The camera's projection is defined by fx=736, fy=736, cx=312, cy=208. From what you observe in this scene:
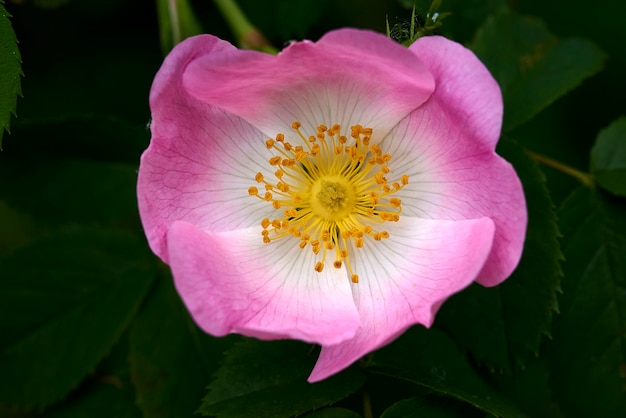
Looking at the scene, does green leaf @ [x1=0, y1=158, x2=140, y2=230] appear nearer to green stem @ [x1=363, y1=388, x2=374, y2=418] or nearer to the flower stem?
the flower stem

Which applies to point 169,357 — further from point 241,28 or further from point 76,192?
point 241,28

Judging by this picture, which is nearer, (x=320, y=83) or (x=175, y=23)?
(x=320, y=83)

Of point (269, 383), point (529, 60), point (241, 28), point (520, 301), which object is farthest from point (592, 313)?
point (241, 28)

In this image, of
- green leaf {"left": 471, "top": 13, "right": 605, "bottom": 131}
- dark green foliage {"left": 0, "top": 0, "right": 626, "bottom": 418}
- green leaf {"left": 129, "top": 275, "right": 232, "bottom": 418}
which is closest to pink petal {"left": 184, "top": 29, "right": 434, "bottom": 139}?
dark green foliage {"left": 0, "top": 0, "right": 626, "bottom": 418}

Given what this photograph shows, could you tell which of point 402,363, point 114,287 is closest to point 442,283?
point 402,363

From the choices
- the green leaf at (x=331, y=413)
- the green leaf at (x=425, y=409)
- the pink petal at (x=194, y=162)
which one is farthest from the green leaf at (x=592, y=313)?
the pink petal at (x=194, y=162)
